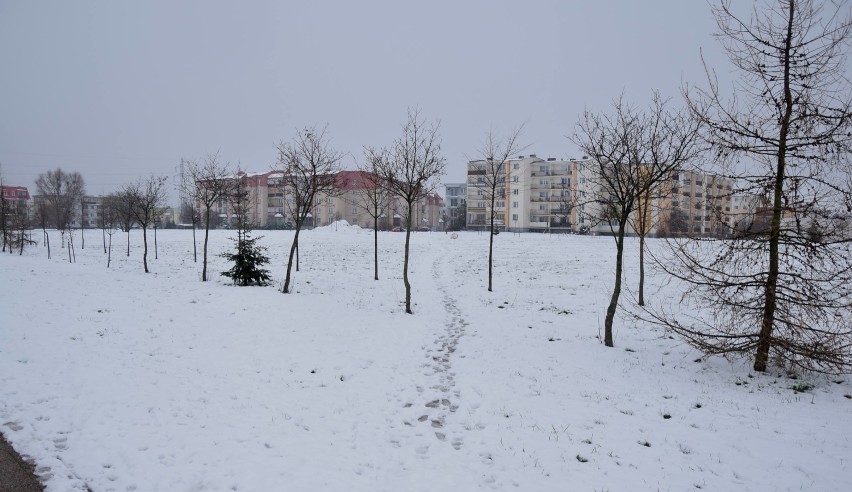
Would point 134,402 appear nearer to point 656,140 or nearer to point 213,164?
point 656,140

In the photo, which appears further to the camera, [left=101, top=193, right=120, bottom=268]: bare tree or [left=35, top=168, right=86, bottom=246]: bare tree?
[left=35, top=168, right=86, bottom=246]: bare tree

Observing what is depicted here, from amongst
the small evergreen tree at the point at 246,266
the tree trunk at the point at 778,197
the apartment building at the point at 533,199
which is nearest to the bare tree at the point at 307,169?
the small evergreen tree at the point at 246,266

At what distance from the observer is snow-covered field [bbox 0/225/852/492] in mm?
5066

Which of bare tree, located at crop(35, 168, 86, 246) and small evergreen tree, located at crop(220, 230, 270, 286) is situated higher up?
bare tree, located at crop(35, 168, 86, 246)

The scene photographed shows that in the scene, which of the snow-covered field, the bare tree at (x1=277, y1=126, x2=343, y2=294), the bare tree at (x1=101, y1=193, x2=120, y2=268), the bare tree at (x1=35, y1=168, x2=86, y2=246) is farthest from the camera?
the bare tree at (x1=35, y1=168, x2=86, y2=246)

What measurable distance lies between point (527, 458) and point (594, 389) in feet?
10.1

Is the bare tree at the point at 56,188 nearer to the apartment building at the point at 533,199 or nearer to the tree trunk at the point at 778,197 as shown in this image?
the apartment building at the point at 533,199

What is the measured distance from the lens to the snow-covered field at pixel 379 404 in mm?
5066

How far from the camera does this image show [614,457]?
5.41 metres

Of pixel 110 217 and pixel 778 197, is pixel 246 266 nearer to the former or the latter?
pixel 778 197

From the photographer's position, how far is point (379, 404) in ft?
23.7

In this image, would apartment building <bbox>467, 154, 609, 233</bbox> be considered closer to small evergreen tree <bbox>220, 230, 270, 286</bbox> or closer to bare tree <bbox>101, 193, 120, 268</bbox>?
bare tree <bbox>101, 193, 120, 268</bbox>

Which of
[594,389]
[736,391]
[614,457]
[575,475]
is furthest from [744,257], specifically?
[575,475]

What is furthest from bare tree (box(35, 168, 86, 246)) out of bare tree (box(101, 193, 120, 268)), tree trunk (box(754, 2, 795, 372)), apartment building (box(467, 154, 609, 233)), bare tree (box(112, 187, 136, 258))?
tree trunk (box(754, 2, 795, 372))
